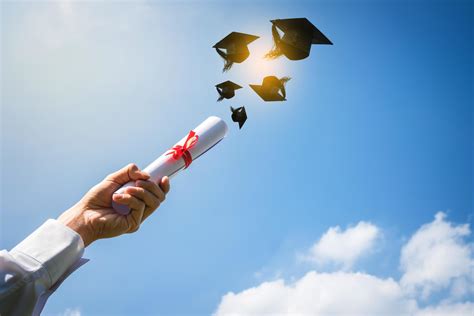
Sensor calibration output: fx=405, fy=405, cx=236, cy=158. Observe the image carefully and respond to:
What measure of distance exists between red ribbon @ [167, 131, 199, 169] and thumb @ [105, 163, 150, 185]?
0.29 meters

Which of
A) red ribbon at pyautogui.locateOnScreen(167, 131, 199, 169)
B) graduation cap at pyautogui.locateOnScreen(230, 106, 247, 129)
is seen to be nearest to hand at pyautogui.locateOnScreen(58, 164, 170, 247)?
red ribbon at pyautogui.locateOnScreen(167, 131, 199, 169)

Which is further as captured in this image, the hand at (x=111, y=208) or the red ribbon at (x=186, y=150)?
the red ribbon at (x=186, y=150)

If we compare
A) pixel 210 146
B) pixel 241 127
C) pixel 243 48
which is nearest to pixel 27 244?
pixel 210 146

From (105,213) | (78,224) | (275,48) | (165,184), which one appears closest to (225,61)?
(275,48)

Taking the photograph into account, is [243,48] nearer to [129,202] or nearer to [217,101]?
[217,101]

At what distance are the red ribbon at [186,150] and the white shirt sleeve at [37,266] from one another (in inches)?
38.6

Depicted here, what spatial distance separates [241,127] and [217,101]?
432 millimetres

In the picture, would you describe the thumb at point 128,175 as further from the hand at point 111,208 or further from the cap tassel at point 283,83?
the cap tassel at point 283,83

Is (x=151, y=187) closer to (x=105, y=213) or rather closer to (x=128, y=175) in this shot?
(x=128, y=175)

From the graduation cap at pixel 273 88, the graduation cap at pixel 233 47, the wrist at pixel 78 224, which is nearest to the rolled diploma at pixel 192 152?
the wrist at pixel 78 224

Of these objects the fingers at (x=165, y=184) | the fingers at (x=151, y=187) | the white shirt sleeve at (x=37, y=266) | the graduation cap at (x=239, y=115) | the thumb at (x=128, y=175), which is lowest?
the white shirt sleeve at (x=37, y=266)

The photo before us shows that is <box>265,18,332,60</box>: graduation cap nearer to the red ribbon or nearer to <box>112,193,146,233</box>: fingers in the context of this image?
the red ribbon

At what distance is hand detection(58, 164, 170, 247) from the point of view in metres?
2.85

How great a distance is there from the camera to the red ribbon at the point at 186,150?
3.16m
